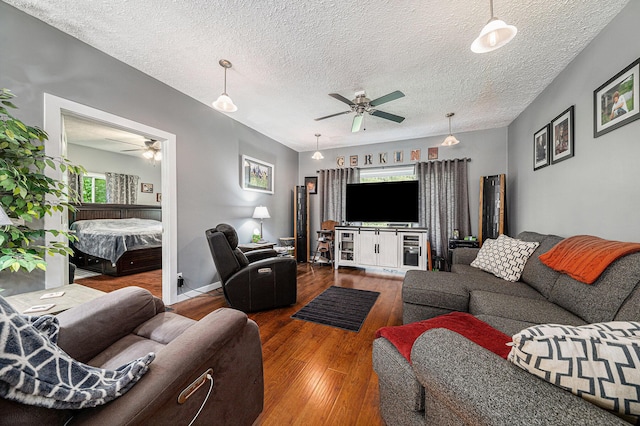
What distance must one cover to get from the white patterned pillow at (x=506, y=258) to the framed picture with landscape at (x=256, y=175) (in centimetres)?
346

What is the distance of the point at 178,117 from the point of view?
9.07ft

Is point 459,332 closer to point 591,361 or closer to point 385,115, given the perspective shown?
point 591,361

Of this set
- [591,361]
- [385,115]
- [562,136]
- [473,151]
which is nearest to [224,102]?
[385,115]

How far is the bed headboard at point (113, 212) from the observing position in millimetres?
4680

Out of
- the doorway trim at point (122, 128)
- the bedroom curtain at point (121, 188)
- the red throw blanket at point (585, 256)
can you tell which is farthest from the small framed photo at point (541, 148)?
the bedroom curtain at point (121, 188)

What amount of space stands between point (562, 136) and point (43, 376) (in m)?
3.75

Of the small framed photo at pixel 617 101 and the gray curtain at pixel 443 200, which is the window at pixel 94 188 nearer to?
the gray curtain at pixel 443 200

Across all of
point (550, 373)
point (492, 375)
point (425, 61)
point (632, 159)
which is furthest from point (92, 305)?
point (632, 159)

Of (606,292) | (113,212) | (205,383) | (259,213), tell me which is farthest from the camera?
(113,212)

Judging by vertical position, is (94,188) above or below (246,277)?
above

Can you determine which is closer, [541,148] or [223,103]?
[223,103]

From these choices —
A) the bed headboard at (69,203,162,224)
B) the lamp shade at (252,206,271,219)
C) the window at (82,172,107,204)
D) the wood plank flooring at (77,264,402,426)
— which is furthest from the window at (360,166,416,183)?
the window at (82,172,107,204)

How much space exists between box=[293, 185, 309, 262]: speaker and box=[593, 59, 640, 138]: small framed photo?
4062 mm

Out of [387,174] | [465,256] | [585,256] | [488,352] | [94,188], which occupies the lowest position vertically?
[465,256]
